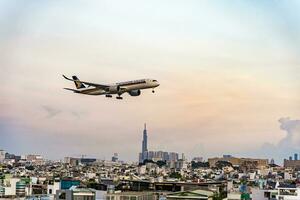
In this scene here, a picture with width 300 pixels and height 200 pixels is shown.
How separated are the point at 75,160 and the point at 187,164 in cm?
504

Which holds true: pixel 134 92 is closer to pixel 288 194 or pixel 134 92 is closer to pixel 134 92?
pixel 134 92

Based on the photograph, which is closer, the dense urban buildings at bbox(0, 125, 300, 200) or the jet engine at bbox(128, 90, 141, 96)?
the jet engine at bbox(128, 90, 141, 96)

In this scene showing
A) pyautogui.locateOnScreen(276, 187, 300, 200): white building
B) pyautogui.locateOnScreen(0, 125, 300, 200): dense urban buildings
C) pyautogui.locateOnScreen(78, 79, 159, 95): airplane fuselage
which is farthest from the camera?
pyautogui.locateOnScreen(0, 125, 300, 200): dense urban buildings

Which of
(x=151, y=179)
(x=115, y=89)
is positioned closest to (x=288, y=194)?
(x=115, y=89)

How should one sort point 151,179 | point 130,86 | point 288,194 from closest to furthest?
point 130,86
point 288,194
point 151,179

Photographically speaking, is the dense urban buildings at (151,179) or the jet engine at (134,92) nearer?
the jet engine at (134,92)

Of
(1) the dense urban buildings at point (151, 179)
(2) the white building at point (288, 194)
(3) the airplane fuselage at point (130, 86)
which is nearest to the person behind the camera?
(3) the airplane fuselage at point (130, 86)

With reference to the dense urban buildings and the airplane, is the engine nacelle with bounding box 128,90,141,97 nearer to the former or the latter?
the airplane

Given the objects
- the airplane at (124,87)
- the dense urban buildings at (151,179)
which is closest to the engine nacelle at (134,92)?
the airplane at (124,87)

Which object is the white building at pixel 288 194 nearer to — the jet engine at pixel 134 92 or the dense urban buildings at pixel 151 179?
the dense urban buildings at pixel 151 179

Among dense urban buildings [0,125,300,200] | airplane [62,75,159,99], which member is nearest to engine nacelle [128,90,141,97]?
airplane [62,75,159,99]

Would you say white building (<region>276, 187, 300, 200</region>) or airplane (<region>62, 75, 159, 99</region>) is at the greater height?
airplane (<region>62, 75, 159, 99</region>)

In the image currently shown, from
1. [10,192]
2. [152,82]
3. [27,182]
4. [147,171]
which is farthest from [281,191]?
[147,171]

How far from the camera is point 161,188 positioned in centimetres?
1412
